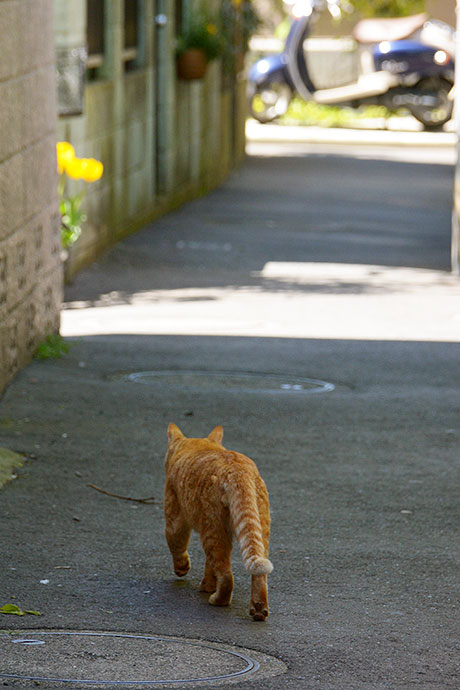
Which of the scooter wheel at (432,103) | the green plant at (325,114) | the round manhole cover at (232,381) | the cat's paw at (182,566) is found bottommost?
the green plant at (325,114)

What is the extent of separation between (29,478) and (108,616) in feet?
6.62

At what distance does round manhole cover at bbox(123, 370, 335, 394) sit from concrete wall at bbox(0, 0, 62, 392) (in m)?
0.92

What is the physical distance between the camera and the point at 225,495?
15.6 feet

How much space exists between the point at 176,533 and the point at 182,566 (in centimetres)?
16

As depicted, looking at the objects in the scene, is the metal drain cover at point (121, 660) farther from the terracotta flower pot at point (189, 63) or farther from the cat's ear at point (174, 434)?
the terracotta flower pot at point (189, 63)

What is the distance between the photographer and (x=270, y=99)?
37438mm

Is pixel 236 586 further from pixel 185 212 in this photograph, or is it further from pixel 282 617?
pixel 185 212

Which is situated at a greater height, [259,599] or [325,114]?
[259,599]

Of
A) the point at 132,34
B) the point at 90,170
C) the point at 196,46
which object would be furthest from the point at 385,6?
the point at 90,170

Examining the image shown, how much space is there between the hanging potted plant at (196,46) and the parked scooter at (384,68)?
42.9 ft

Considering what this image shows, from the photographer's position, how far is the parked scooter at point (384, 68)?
34500 millimetres

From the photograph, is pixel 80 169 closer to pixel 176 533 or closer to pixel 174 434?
pixel 174 434

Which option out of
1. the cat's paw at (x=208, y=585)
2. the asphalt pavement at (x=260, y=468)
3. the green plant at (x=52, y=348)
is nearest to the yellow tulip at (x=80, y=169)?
the asphalt pavement at (x=260, y=468)

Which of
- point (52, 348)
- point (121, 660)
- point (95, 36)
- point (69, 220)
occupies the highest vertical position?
point (95, 36)
